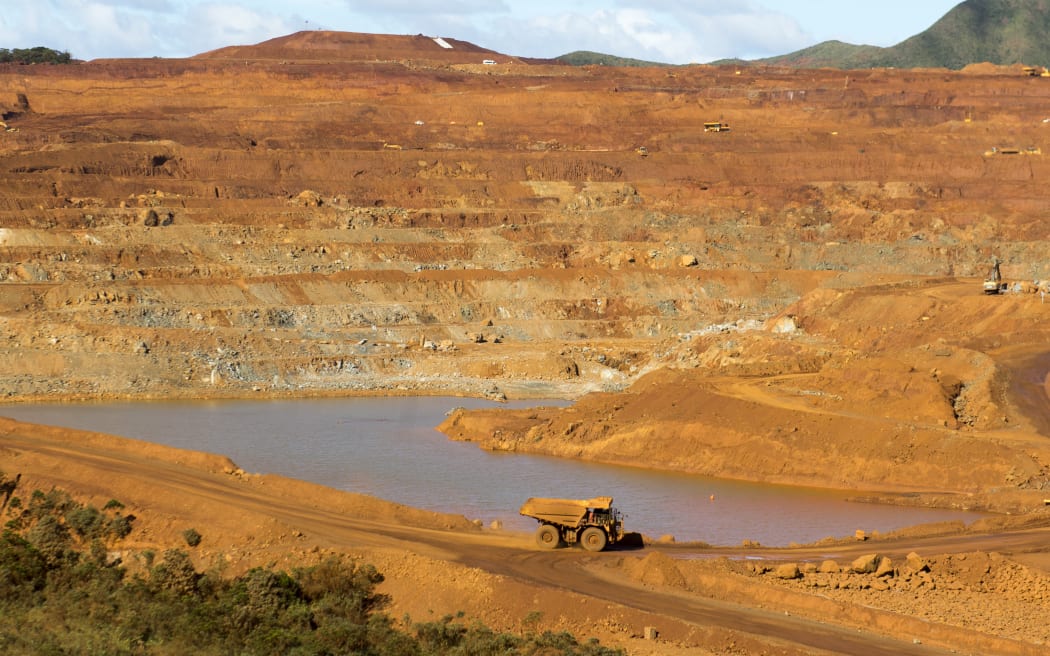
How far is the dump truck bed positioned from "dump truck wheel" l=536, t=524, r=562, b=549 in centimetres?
16

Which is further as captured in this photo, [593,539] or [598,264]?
[598,264]

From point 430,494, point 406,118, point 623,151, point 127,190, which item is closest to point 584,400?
point 430,494

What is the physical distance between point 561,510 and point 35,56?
120112 mm

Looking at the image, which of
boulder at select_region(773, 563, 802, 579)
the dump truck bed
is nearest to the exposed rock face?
the dump truck bed

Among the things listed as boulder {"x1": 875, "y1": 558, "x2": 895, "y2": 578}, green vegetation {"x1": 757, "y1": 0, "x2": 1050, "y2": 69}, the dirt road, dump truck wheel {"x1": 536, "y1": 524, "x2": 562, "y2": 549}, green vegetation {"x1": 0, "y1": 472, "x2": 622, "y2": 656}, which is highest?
green vegetation {"x1": 757, "y1": 0, "x2": 1050, "y2": 69}

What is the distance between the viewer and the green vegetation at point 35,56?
443ft

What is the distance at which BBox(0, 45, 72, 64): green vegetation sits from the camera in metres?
135

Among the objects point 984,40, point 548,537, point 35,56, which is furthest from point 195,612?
point 984,40

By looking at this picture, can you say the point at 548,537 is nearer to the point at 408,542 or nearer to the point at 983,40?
the point at 408,542

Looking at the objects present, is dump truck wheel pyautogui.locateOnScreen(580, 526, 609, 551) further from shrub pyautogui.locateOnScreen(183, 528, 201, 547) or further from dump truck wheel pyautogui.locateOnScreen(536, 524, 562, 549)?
shrub pyautogui.locateOnScreen(183, 528, 201, 547)

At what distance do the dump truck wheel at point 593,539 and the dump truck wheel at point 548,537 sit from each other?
0.51 meters

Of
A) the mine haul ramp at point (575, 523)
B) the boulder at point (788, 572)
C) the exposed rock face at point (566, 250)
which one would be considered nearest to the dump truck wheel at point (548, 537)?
the mine haul ramp at point (575, 523)

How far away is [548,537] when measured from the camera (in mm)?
28906

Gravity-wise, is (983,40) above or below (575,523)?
above
